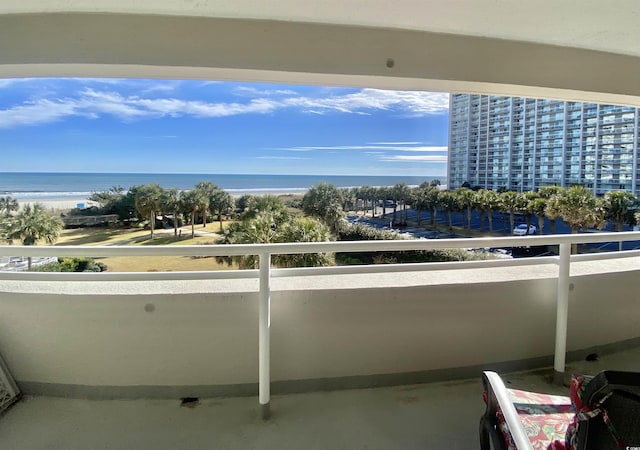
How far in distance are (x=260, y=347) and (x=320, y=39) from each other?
1693 millimetres

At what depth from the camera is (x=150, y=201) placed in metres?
7.87

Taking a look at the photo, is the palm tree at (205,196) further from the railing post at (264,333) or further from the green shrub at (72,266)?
the railing post at (264,333)

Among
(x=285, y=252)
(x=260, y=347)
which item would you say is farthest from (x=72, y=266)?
(x=285, y=252)

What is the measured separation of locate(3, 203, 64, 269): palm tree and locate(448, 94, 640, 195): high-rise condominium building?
6110 millimetres

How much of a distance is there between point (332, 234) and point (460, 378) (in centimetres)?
586

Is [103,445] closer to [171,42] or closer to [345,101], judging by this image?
[171,42]

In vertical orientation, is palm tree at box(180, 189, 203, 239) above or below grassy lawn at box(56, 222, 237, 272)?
above

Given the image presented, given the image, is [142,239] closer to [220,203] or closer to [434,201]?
[220,203]

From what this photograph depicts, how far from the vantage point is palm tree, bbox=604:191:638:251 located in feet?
Answer: 10.9

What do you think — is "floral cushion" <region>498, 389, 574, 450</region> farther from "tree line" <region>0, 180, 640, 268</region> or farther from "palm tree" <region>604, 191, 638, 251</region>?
"palm tree" <region>604, 191, 638, 251</region>

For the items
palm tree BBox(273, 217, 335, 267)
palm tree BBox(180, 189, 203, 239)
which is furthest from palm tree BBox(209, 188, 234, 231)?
palm tree BBox(273, 217, 335, 267)

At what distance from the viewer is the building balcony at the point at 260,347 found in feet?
4.61

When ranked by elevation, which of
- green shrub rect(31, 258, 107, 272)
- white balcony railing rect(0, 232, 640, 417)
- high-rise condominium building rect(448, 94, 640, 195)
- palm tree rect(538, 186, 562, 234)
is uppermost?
high-rise condominium building rect(448, 94, 640, 195)

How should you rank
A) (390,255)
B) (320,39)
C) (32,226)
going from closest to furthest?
(320,39) → (390,255) → (32,226)
